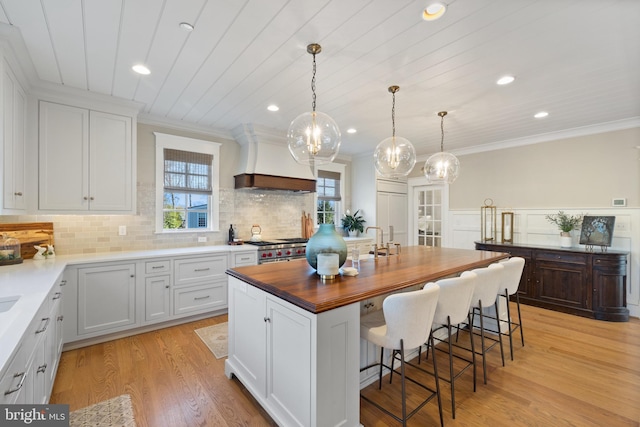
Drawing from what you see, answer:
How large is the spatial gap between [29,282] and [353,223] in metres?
4.65

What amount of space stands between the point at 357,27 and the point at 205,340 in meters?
3.19

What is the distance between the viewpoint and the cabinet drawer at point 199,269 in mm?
3439

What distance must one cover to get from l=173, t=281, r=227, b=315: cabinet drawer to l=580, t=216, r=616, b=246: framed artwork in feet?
16.2

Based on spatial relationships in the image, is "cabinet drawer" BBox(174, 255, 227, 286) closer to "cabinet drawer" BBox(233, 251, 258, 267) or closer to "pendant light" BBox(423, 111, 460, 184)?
"cabinet drawer" BBox(233, 251, 258, 267)

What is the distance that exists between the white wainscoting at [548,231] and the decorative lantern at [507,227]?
0.09 m

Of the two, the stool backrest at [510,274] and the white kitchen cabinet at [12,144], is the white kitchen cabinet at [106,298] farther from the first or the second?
the stool backrest at [510,274]

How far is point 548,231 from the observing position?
4480mm

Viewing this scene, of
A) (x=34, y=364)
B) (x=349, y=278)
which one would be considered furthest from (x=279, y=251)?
(x=34, y=364)

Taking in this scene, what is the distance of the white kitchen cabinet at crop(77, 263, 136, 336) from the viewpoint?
2867mm

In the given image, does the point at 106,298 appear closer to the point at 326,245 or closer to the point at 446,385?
the point at 326,245

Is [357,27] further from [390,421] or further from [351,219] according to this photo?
[351,219]

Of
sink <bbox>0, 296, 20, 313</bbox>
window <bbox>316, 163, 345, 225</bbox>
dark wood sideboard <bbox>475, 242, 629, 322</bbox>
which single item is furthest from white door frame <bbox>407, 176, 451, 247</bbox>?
sink <bbox>0, 296, 20, 313</bbox>

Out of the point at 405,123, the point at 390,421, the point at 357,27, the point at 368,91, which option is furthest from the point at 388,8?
the point at 390,421

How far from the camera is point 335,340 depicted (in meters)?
1.58
